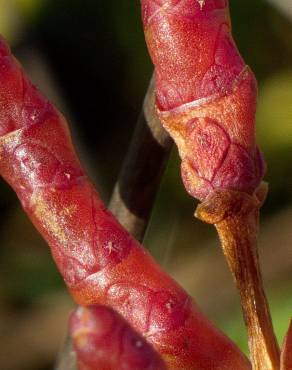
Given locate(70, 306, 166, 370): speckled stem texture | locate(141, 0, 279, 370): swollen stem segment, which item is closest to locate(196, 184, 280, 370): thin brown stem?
locate(141, 0, 279, 370): swollen stem segment

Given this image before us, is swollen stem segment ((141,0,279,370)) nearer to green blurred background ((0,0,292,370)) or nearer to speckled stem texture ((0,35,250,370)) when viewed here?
speckled stem texture ((0,35,250,370))

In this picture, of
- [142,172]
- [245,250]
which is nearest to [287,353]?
[245,250]

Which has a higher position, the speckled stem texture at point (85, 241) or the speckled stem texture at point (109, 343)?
the speckled stem texture at point (109, 343)

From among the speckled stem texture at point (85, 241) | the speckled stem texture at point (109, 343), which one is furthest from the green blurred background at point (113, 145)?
the speckled stem texture at point (109, 343)

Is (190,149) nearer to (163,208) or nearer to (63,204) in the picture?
(63,204)

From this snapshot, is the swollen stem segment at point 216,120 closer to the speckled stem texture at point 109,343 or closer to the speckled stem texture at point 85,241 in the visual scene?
the speckled stem texture at point 85,241

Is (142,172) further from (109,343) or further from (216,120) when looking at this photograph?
(109,343)
